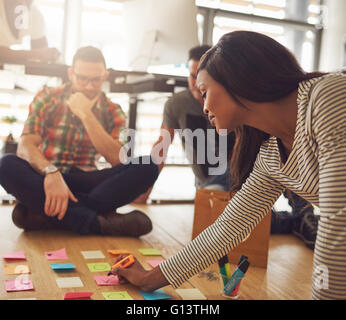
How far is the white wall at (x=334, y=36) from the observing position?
430cm

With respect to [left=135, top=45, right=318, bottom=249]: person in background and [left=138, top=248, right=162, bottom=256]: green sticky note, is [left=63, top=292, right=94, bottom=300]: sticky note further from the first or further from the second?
[left=135, top=45, right=318, bottom=249]: person in background

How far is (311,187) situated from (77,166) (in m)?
1.41

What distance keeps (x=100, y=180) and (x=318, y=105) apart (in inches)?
56.1

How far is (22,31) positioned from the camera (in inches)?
85.4

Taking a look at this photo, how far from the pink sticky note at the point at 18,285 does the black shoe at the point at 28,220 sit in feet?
2.06

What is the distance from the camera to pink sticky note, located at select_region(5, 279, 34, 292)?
1.25 meters

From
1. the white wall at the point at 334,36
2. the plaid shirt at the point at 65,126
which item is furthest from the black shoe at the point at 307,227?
the white wall at the point at 334,36

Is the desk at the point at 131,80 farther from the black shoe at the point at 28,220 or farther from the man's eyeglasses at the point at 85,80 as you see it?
the black shoe at the point at 28,220

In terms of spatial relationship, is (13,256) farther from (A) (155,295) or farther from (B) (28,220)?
(A) (155,295)

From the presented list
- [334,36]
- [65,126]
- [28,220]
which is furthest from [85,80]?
[334,36]

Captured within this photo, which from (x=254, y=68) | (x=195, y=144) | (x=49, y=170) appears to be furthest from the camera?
(x=195, y=144)

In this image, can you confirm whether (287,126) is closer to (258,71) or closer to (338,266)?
(258,71)

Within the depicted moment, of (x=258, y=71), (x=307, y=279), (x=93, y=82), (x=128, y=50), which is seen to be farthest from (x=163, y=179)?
(x=258, y=71)
